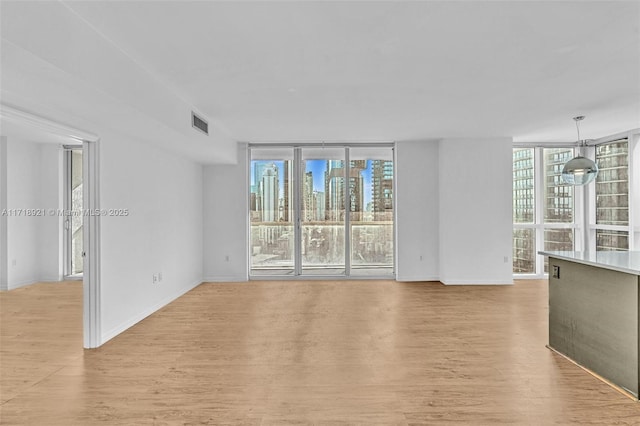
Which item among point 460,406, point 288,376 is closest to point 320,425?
point 288,376

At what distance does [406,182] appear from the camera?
23.2 feet

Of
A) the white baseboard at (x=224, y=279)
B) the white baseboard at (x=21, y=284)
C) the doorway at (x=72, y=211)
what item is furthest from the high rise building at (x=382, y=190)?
the white baseboard at (x=21, y=284)

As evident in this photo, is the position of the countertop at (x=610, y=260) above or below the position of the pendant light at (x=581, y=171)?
below

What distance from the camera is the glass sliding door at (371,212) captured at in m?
7.38

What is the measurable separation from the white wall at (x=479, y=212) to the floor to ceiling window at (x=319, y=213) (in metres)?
1.18

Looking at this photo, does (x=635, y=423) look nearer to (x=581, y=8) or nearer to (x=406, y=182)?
(x=581, y=8)

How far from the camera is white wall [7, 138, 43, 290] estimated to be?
638cm

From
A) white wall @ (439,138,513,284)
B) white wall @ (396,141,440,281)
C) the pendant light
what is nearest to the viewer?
the pendant light

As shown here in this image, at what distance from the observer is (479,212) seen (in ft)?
21.9

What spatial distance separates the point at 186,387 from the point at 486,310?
384 centimetres

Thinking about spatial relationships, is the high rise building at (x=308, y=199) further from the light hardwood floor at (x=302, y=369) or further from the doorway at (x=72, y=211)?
the doorway at (x=72, y=211)

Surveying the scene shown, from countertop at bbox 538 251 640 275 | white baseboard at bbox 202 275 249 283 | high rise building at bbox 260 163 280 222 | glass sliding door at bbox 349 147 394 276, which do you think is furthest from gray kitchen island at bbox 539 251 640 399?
white baseboard at bbox 202 275 249 283

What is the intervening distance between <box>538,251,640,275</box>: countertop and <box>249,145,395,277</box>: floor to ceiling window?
3996 mm

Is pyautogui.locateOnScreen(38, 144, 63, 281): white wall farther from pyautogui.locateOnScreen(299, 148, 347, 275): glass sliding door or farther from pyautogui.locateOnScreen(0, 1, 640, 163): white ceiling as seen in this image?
pyautogui.locateOnScreen(299, 148, 347, 275): glass sliding door
